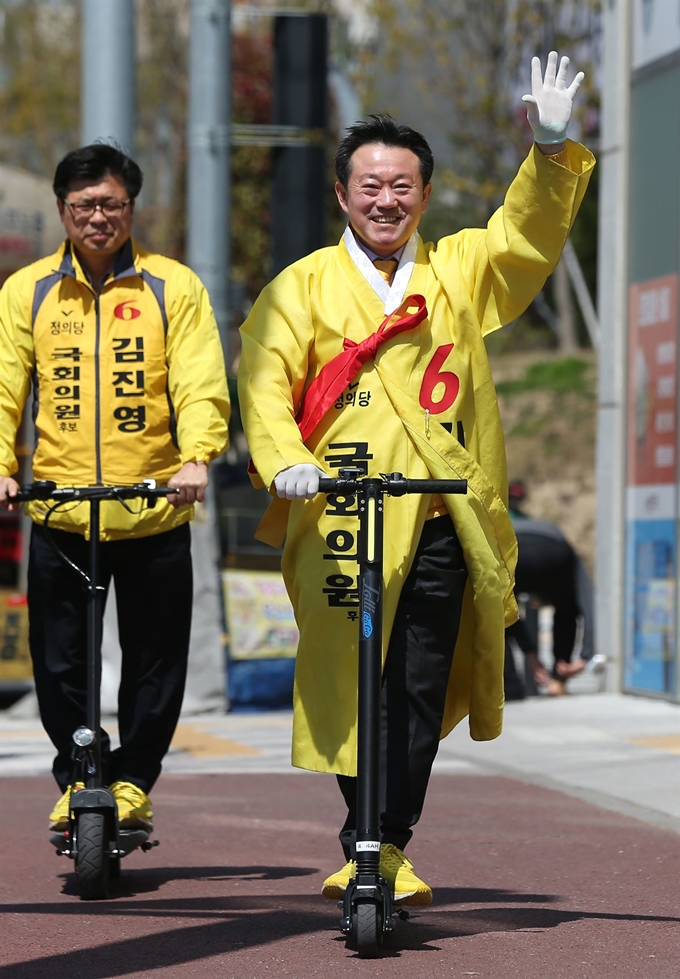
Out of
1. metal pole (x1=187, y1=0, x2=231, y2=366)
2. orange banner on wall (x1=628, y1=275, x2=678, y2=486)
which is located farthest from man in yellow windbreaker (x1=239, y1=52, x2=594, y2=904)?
metal pole (x1=187, y1=0, x2=231, y2=366)

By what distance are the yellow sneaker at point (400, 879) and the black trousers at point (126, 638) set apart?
114cm

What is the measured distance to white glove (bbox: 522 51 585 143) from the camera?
164 inches

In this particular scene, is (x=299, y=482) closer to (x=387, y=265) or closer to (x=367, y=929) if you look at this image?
(x=387, y=265)

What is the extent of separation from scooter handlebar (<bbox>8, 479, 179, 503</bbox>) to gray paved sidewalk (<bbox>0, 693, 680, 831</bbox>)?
2516 mm

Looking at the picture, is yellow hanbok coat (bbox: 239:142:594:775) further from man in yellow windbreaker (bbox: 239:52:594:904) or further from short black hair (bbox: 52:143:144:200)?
short black hair (bbox: 52:143:144:200)

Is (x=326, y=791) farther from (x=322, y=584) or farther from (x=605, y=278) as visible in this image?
(x=605, y=278)

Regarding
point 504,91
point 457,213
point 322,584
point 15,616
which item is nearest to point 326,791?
point 322,584

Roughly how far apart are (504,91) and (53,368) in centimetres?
2631

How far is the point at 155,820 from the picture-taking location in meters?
6.35

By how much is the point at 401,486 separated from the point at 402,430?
0.34 metres

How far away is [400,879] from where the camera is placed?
13.9 ft

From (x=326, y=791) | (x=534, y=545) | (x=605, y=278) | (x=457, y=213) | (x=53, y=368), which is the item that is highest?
(x=457, y=213)

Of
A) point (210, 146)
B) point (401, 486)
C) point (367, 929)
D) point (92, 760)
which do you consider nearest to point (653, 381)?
point (210, 146)

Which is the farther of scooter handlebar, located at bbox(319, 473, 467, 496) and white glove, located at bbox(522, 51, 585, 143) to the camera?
white glove, located at bbox(522, 51, 585, 143)
